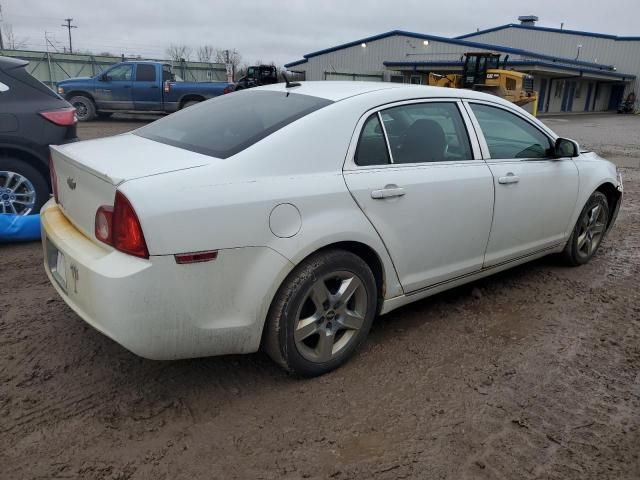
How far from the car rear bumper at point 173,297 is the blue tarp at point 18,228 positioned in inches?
103

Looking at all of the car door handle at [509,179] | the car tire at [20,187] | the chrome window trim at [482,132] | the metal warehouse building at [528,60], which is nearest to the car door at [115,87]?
the car tire at [20,187]

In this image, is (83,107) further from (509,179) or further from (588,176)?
(509,179)

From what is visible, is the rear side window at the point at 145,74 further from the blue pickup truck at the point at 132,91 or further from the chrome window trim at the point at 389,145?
the chrome window trim at the point at 389,145

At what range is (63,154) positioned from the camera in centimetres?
297

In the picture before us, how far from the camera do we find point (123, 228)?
231 cm

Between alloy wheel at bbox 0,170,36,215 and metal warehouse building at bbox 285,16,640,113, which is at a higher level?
metal warehouse building at bbox 285,16,640,113

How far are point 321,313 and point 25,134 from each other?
367 cm

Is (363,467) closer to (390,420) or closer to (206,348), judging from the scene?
(390,420)

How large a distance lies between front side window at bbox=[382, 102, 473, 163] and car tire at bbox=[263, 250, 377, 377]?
78cm

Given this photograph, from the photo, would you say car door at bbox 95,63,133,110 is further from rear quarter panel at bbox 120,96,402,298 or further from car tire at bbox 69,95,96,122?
rear quarter panel at bbox 120,96,402,298

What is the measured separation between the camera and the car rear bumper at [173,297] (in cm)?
229

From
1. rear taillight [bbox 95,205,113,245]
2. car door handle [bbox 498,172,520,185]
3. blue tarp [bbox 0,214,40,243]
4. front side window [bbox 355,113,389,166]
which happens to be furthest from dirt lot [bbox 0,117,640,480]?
blue tarp [bbox 0,214,40,243]

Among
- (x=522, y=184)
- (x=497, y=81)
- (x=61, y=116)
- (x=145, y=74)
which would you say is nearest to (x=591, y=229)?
(x=522, y=184)

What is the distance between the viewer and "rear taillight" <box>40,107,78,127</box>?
5.00 metres
